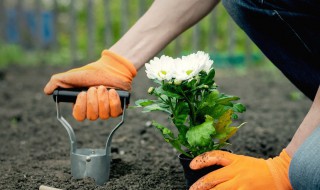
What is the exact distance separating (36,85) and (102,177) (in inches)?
133

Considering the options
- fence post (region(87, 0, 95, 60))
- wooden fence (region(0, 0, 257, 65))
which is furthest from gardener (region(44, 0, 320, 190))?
fence post (region(87, 0, 95, 60))

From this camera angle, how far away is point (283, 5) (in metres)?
2.41

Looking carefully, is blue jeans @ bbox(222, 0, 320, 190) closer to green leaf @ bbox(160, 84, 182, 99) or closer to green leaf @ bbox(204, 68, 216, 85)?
green leaf @ bbox(204, 68, 216, 85)

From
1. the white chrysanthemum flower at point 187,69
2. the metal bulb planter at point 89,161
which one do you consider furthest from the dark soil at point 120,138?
the white chrysanthemum flower at point 187,69

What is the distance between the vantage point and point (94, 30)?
280 inches

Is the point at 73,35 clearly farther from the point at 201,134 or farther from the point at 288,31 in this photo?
the point at 201,134

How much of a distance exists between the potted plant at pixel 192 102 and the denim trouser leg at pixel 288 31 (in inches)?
19.4

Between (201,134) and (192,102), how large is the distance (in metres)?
0.15

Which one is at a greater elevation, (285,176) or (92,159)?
(92,159)

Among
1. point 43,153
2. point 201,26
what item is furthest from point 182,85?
point 201,26

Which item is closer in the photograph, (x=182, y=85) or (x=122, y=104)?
(x=182, y=85)

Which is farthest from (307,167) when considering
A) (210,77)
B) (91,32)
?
(91,32)

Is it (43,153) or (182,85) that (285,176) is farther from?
(43,153)

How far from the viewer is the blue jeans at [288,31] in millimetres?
2400
